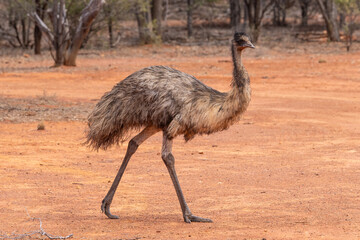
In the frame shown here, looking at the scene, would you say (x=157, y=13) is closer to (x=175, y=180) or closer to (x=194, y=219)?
(x=175, y=180)

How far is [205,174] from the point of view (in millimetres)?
7352

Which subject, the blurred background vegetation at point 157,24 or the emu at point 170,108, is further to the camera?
the blurred background vegetation at point 157,24

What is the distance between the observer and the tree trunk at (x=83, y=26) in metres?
18.8

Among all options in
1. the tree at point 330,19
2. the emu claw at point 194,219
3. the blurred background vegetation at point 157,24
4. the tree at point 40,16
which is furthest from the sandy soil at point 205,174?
the tree at point 330,19

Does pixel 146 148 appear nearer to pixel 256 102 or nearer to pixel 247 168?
pixel 247 168

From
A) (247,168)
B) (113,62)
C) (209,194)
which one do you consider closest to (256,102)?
(247,168)

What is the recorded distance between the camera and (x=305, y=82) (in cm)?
1666

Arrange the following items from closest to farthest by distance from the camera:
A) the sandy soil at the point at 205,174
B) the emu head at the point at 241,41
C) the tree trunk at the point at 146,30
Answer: the sandy soil at the point at 205,174
the emu head at the point at 241,41
the tree trunk at the point at 146,30

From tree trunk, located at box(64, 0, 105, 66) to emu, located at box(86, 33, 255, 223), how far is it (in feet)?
45.0

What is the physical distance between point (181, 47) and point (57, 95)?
543 inches

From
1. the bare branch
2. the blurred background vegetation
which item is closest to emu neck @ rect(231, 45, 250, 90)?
the blurred background vegetation

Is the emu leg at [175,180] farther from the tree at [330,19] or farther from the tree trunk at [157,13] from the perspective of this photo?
the tree trunk at [157,13]

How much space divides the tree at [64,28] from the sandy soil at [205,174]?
13.7 ft

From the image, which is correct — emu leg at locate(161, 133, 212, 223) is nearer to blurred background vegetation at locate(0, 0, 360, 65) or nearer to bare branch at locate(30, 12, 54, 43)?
blurred background vegetation at locate(0, 0, 360, 65)
